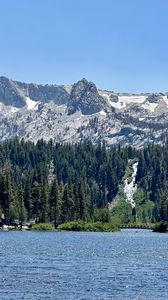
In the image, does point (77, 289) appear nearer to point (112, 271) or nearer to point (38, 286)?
point (38, 286)

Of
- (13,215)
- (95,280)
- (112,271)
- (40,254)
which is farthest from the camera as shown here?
(13,215)

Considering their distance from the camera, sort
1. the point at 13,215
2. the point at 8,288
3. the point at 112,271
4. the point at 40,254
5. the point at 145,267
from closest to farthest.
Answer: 1. the point at 8,288
2. the point at 112,271
3. the point at 145,267
4. the point at 40,254
5. the point at 13,215

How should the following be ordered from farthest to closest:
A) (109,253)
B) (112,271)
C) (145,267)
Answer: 1. (109,253)
2. (145,267)
3. (112,271)

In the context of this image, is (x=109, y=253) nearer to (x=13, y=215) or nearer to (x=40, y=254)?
(x=40, y=254)

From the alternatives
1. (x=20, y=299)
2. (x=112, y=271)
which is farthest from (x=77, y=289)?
(x=112, y=271)

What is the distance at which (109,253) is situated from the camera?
103375 millimetres

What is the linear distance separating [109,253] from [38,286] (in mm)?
41921

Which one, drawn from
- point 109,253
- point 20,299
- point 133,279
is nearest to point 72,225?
point 109,253

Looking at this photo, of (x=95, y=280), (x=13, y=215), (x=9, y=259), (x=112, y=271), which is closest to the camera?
(x=95, y=280)

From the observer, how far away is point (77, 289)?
6125cm

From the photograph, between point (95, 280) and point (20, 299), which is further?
point (95, 280)

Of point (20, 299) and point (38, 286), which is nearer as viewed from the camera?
point (20, 299)

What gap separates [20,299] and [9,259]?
3263 centimetres

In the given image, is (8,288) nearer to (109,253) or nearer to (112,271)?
(112,271)
